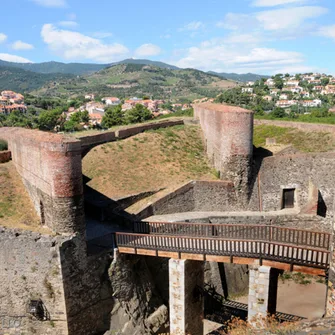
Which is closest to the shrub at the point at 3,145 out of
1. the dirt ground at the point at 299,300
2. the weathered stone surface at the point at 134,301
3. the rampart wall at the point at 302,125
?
the weathered stone surface at the point at 134,301

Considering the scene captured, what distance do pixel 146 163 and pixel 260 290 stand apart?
13.7 metres

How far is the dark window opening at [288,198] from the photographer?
72.5 feet

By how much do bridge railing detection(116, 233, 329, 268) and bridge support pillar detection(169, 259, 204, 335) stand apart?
2.22 ft

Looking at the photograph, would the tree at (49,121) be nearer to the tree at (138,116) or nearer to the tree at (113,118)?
the tree at (113,118)

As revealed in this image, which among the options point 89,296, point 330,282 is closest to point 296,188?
point 330,282

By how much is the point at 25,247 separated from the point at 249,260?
8114mm

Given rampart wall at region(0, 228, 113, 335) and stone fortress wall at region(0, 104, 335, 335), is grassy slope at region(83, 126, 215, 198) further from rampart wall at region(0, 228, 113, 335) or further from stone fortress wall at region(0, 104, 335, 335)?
rampart wall at region(0, 228, 113, 335)

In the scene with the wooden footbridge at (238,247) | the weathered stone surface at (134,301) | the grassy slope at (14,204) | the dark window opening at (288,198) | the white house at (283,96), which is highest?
the white house at (283,96)

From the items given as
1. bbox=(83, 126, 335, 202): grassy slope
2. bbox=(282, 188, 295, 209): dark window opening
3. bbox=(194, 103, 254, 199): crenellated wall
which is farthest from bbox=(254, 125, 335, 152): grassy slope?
bbox=(194, 103, 254, 199): crenellated wall

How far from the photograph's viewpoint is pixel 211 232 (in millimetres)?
14852

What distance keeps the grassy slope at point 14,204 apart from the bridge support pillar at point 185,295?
533 centimetres

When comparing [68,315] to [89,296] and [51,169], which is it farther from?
[51,169]

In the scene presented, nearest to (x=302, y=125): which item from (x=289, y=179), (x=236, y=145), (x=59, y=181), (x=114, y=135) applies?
(x=289, y=179)

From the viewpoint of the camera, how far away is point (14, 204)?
16.3 metres
